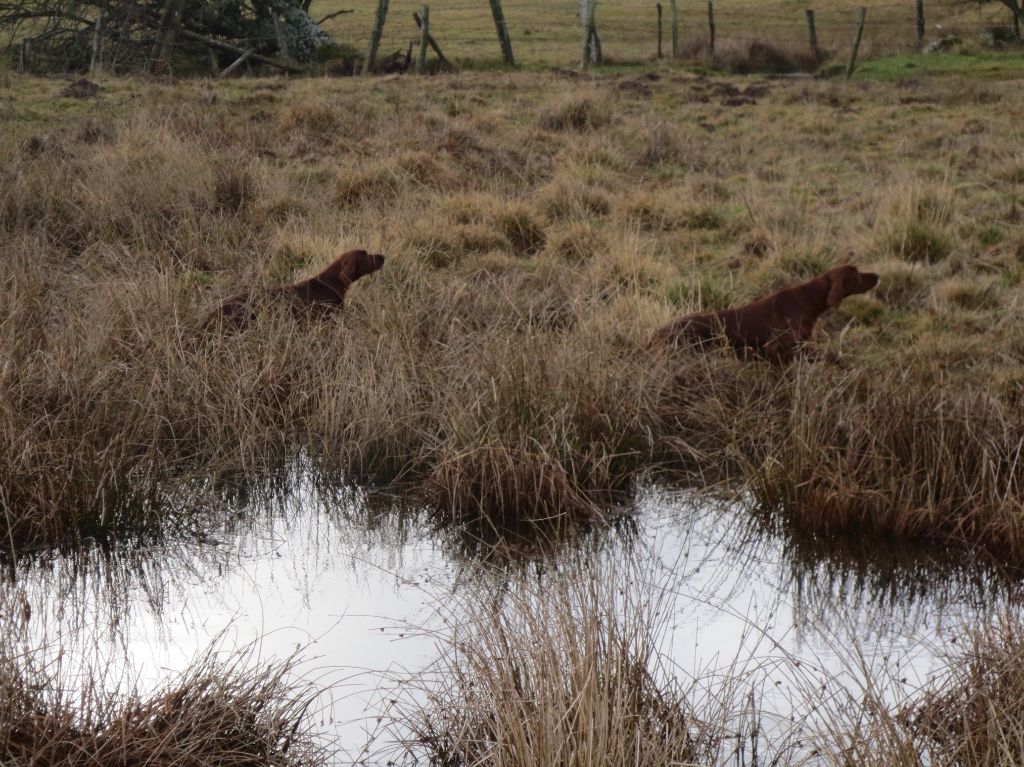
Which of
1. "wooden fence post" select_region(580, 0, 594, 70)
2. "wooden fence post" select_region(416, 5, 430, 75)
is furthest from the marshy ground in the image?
"wooden fence post" select_region(580, 0, 594, 70)

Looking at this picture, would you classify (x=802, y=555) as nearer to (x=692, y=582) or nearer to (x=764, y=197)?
(x=692, y=582)

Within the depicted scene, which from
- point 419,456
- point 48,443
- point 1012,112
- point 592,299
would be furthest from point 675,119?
point 48,443

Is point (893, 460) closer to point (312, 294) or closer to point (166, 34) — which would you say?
point (312, 294)

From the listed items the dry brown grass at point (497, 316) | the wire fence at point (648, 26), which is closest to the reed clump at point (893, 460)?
the dry brown grass at point (497, 316)

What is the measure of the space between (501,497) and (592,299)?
230cm

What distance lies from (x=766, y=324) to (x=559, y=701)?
3770mm

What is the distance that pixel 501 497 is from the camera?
16.2 feet

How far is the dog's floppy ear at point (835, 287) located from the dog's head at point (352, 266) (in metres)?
2.68

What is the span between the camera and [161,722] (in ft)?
10.4

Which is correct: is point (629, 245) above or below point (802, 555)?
above

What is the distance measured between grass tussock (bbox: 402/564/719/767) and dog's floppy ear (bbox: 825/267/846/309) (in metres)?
3.57

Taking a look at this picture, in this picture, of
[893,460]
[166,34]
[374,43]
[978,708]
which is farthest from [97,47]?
[978,708]

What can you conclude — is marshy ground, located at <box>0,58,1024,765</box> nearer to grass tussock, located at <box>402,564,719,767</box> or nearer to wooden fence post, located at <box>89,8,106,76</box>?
grass tussock, located at <box>402,564,719,767</box>

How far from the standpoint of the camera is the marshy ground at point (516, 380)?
10.7 feet
